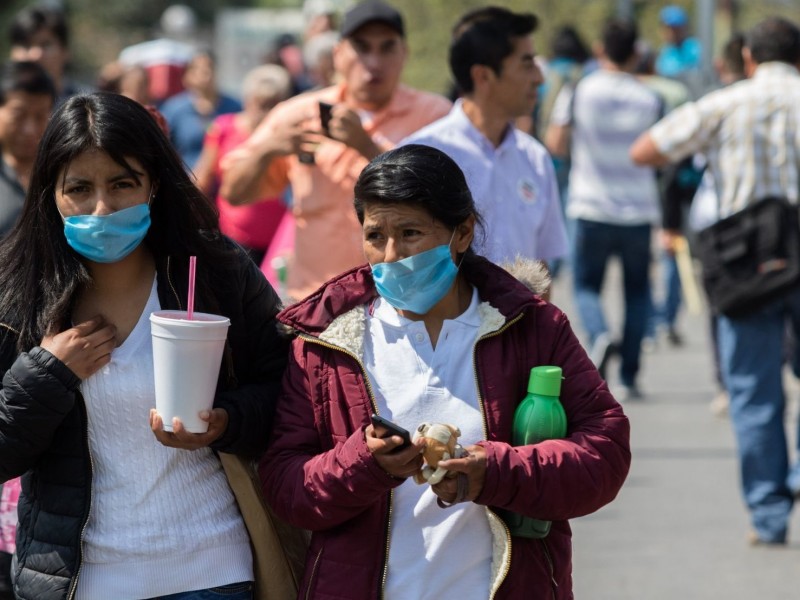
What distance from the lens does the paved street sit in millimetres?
6223

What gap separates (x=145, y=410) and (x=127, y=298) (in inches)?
11.1

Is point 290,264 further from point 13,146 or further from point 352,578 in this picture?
point 352,578

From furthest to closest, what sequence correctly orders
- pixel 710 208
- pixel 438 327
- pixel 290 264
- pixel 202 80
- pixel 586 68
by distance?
1. pixel 586 68
2. pixel 202 80
3. pixel 710 208
4. pixel 290 264
5. pixel 438 327

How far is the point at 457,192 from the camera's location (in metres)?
3.31

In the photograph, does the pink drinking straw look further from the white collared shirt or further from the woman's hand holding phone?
the white collared shirt

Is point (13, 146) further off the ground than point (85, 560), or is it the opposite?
point (13, 146)

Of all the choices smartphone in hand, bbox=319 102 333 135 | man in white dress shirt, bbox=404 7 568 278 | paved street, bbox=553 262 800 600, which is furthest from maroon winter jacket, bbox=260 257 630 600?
paved street, bbox=553 262 800 600

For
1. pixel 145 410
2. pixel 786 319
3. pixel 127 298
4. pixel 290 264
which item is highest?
pixel 127 298

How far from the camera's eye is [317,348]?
3295 millimetres

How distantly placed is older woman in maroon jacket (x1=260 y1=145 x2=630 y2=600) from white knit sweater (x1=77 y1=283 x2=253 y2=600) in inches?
8.0

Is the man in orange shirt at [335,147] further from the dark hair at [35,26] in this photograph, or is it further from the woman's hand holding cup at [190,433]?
the dark hair at [35,26]

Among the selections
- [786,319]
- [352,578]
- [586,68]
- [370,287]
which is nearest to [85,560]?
[352,578]

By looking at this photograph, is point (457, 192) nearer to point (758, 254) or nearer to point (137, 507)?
point (137, 507)

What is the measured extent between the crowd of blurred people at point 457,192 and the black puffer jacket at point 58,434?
0.05 metres
